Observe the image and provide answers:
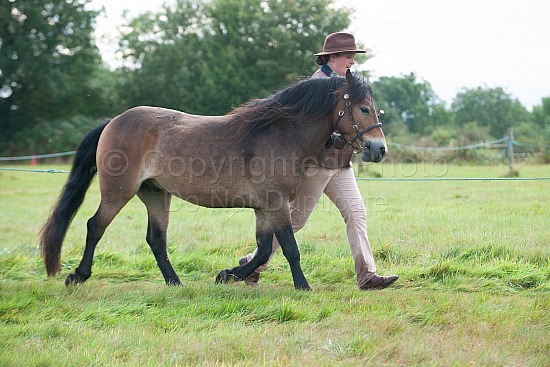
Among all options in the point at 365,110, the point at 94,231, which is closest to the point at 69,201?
the point at 94,231

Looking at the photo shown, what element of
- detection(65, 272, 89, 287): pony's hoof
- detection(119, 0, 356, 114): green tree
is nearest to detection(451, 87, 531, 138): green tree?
detection(119, 0, 356, 114): green tree

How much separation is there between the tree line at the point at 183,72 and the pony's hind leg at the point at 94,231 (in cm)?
2191

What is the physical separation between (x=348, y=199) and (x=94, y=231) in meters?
2.54

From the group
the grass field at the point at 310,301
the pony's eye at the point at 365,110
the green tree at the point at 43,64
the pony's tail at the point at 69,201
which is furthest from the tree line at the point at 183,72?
the pony's eye at the point at 365,110

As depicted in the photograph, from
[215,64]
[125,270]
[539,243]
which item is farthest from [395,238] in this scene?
[215,64]

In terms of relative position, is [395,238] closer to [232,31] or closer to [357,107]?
[357,107]

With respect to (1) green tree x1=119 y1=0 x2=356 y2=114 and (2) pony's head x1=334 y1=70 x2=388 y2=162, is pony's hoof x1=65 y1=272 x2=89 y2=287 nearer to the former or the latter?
(2) pony's head x1=334 y1=70 x2=388 y2=162

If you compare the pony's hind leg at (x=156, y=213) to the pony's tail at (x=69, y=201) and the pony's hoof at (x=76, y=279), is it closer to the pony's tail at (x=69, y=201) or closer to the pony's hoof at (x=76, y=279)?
the pony's tail at (x=69, y=201)

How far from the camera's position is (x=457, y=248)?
22.1 ft

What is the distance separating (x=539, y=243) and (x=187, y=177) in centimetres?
392

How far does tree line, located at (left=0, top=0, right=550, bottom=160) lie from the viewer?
3191 centimetres

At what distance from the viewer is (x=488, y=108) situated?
46.7 meters

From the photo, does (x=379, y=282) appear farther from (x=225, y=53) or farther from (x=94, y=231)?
(x=225, y=53)

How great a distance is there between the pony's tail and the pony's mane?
165 cm
